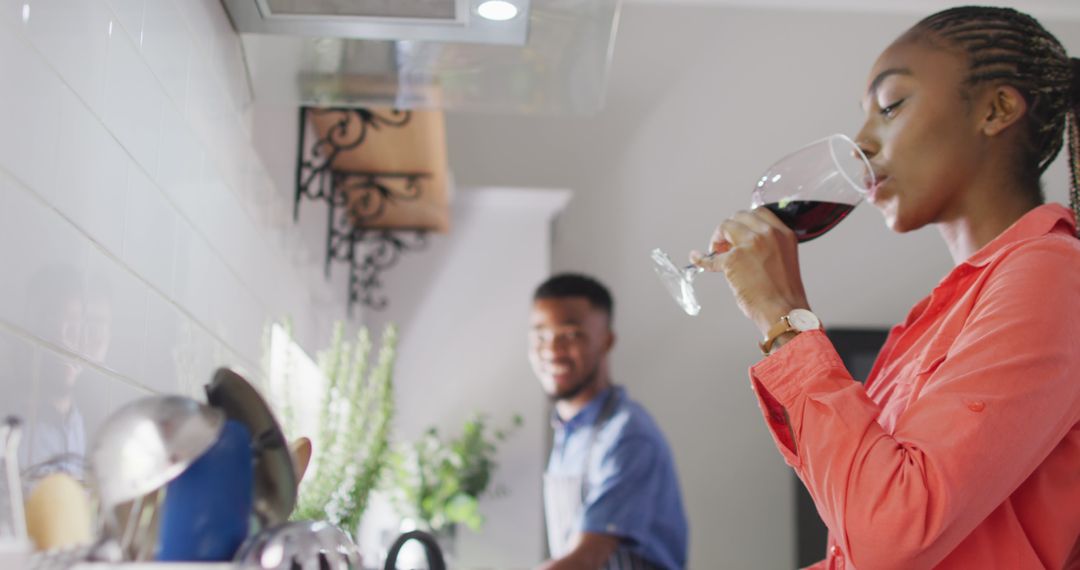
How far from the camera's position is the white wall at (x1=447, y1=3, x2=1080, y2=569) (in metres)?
3.21

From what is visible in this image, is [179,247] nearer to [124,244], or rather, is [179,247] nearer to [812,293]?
[124,244]

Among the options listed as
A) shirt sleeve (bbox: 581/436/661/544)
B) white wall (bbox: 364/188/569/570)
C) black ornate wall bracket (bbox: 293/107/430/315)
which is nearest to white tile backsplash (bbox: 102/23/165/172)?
black ornate wall bracket (bbox: 293/107/430/315)

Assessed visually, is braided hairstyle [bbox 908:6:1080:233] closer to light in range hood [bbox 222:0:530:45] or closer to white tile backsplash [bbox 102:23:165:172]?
light in range hood [bbox 222:0:530:45]

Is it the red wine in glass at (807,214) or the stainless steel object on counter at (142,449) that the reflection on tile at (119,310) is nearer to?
the stainless steel object on counter at (142,449)

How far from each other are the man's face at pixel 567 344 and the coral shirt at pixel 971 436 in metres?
1.60

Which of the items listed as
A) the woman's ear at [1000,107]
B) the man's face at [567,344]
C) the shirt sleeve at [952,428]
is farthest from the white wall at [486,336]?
the shirt sleeve at [952,428]

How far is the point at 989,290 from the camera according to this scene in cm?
84

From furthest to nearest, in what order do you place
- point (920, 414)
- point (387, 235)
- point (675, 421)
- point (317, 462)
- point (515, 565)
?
point (675, 421) < point (387, 235) < point (515, 565) < point (317, 462) < point (920, 414)

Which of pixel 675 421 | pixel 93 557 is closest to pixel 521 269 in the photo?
pixel 675 421

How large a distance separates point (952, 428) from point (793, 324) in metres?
0.15

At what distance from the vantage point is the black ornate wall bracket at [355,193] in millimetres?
1958

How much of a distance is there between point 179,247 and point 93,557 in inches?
24.1

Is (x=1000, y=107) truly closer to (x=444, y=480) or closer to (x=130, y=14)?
(x=130, y=14)

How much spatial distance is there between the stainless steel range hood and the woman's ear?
487 mm
